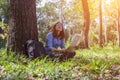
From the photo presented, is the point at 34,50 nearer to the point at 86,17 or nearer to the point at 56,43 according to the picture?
the point at 56,43

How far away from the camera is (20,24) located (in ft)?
24.9

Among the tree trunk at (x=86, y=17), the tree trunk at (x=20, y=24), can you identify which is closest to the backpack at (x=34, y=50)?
the tree trunk at (x=20, y=24)

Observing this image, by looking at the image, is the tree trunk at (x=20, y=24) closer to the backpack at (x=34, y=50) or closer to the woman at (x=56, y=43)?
the backpack at (x=34, y=50)

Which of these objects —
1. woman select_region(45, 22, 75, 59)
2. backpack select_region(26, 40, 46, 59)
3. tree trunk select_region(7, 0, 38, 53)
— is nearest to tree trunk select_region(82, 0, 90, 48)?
woman select_region(45, 22, 75, 59)

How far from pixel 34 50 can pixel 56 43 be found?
1.21 m

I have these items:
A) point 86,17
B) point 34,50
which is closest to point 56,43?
point 34,50

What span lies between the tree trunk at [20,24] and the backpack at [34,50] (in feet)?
0.64

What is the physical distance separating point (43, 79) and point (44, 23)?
55145 millimetres

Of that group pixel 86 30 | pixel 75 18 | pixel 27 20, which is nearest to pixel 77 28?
pixel 75 18

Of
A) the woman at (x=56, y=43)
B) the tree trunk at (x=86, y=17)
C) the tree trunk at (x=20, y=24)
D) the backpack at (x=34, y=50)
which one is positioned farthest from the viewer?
the tree trunk at (x=86, y=17)

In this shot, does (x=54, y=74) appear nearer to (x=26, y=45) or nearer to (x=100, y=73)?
(x=100, y=73)

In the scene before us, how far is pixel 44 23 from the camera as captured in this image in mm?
59625

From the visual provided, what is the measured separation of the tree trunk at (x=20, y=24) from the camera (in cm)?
753

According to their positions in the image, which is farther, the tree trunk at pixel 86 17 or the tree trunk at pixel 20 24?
the tree trunk at pixel 86 17
